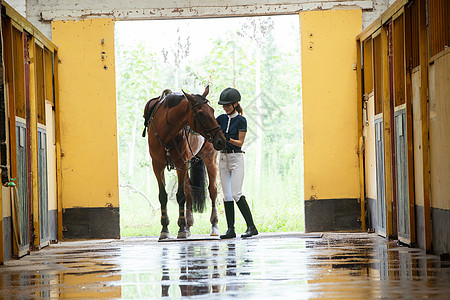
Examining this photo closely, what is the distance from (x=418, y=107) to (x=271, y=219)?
672 centimetres

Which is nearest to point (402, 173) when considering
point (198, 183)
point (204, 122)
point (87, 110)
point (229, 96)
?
point (229, 96)

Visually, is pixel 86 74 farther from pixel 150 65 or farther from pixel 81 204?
pixel 150 65

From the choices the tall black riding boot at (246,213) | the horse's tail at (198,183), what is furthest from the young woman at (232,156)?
the horse's tail at (198,183)

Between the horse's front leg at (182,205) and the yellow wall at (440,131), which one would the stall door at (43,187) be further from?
the yellow wall at (440,131)

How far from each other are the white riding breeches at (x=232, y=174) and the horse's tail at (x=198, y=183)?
3.21 ft

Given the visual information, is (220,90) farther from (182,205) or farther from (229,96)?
(229,96)

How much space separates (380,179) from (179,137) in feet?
8.06

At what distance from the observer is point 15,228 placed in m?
6.88

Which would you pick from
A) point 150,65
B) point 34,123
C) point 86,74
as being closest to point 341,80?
point 86,74

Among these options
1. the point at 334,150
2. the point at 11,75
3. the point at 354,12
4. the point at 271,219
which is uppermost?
the point at 354,12

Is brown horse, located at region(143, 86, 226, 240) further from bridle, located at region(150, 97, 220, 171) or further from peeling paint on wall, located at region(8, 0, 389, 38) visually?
peeling paint on wall, located at region(8, 0, 389, 38)

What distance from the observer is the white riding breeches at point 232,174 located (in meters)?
8.86

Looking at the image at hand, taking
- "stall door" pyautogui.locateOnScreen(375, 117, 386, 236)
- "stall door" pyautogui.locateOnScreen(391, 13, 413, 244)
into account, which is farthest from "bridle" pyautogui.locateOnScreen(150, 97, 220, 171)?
"stall door" pyautogui.locateOnScreen(391, 13, 413, 244)

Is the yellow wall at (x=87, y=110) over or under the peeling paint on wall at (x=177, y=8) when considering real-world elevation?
under
